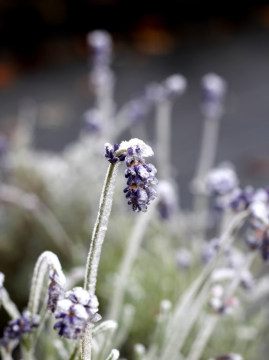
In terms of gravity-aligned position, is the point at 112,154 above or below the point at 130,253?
below

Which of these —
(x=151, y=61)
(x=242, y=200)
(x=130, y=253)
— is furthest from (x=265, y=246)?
(x=151, y=61)

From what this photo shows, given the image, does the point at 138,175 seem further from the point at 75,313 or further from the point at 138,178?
the point at 75,313

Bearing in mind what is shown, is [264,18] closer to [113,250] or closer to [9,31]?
[9,31]

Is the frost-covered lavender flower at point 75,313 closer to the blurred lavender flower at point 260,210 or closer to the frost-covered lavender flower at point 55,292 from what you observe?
the frost-covered lavender flower at point 55,292

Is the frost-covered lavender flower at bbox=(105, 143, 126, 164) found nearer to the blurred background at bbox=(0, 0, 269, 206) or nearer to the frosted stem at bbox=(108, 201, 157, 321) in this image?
the frosted stem at bbox=(108, 201, 157, 321)

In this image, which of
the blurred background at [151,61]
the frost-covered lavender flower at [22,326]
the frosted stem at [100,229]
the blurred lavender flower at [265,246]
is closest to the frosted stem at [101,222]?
the frosted stem at [100,229]

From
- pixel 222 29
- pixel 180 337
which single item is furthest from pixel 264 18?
pixel 180 337

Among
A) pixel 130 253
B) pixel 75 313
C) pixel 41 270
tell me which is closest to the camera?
pixel 75 313
